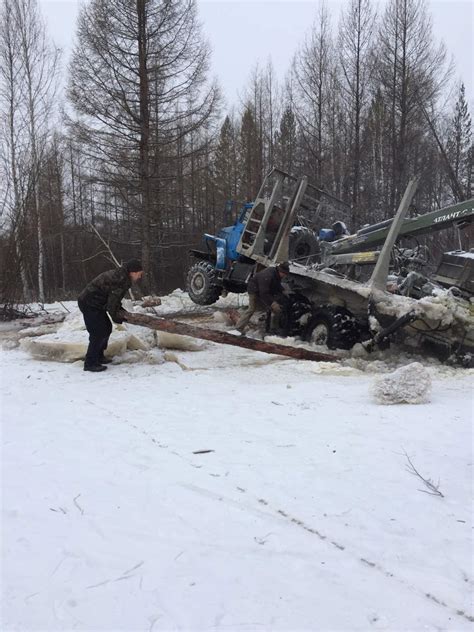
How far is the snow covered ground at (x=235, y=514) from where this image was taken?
2.15 m

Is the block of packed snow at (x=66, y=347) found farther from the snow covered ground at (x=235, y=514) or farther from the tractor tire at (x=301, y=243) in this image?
the tractor tire at (x=301, y=243)

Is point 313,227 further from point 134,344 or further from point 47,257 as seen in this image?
point 47,257

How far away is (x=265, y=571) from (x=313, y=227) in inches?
359

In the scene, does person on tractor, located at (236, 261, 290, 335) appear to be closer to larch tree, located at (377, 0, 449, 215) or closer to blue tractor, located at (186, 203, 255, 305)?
blue tractor, located at (186, 203, 255, 305)

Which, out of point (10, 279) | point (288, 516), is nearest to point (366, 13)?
point (10, 279)

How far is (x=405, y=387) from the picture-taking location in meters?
5.09

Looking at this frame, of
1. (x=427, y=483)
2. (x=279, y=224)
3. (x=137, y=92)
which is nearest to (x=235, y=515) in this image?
(x=427, y=483)

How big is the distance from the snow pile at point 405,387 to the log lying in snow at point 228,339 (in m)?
2.17

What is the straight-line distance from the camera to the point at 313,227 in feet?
35.4

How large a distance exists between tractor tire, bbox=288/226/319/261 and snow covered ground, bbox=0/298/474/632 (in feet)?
18.1

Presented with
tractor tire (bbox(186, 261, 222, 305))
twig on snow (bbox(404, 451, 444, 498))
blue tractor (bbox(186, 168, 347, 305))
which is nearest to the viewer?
twig on snow (bbox(404, 451, 444, 498))

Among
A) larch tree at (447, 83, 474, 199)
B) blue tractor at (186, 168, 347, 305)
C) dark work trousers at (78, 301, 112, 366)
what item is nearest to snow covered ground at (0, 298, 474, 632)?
dark work trousers at (78, 301, 112, 366)

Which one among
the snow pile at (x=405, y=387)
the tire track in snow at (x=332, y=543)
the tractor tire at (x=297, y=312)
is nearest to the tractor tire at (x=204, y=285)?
the tractor tire at (x=297, y=312)

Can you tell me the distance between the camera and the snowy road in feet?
7.05
